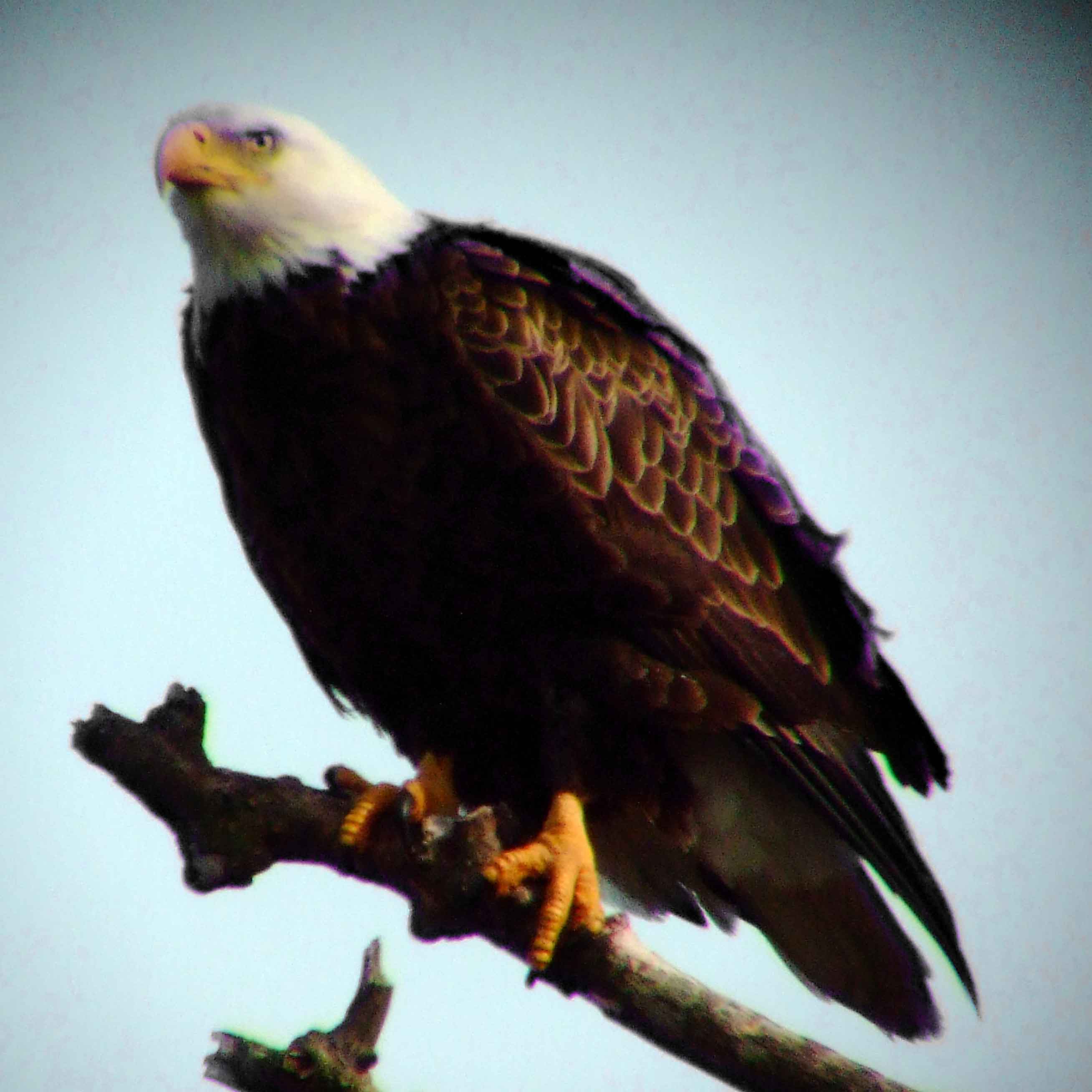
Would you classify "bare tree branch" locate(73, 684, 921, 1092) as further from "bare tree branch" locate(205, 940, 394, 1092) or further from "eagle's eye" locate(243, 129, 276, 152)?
"eagle's eye" locate(243, 129, 276, 152)

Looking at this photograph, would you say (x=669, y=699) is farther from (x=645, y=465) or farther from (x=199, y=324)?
(x=199, y=324)

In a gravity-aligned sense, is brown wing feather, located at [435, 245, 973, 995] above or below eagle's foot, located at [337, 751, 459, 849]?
above

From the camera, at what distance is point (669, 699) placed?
2641 millimetres

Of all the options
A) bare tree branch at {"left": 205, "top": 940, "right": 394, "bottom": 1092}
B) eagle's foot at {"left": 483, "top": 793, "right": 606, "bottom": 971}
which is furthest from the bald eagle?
bare tree branch at {"left": 205, "top": 940, "right": 394, "bottom": 1092}

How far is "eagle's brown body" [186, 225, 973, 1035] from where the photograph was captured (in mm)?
2580

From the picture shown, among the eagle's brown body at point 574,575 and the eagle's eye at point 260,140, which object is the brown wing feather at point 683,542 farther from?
the eagle's eye at point 260,140

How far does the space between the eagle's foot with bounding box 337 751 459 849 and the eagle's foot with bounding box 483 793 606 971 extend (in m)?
0.20

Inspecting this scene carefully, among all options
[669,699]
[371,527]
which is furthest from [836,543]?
[371,527]

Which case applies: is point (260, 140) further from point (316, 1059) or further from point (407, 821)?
point (316, 1059)

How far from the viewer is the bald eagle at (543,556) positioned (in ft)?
8.46

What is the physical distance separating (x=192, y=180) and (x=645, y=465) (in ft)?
3.66

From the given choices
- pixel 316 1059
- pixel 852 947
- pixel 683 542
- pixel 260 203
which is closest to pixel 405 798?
pixel 316 1059

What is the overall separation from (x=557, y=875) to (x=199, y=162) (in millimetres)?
1640

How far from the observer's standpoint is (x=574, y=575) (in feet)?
8.53
